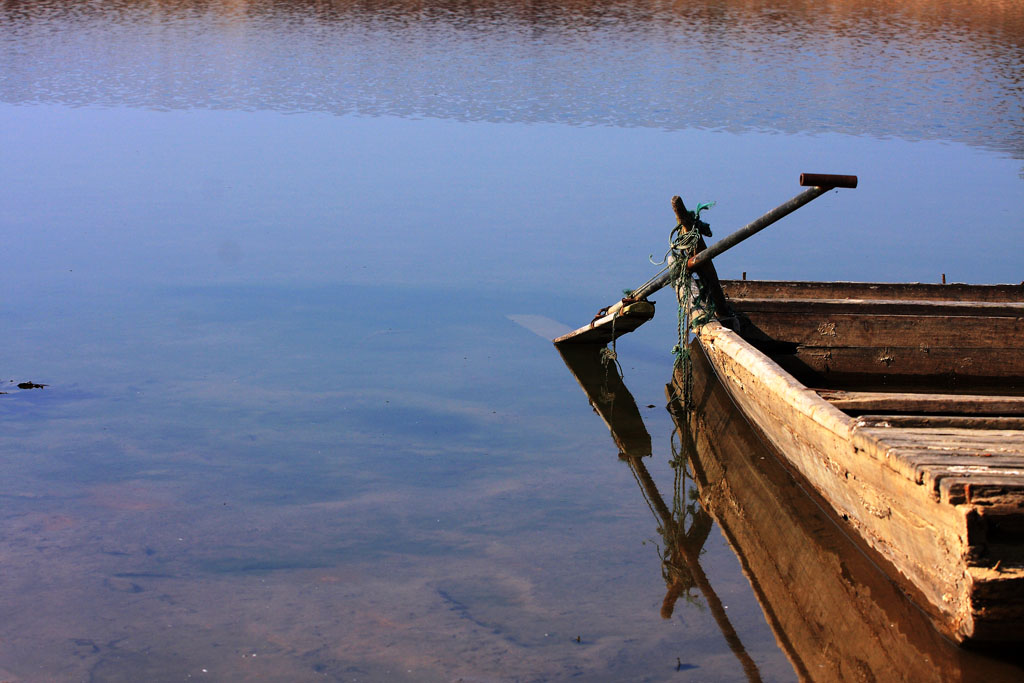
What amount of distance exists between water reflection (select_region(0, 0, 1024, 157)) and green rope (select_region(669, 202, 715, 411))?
25.6 ft

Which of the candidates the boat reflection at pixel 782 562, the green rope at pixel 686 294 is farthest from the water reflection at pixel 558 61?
the boat reflection at pixel 782 562

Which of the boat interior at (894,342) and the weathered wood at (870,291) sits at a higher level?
the weathered wood at (870,291)

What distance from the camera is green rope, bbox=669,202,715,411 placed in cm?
570

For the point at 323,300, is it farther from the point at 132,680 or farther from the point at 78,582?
the point at 132,680

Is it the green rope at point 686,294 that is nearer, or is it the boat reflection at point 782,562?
the boat reflection at point 782,562

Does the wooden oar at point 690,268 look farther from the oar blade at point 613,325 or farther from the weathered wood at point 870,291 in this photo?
the weathered wood at point 870,291

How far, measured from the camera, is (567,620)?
3768 millimetres

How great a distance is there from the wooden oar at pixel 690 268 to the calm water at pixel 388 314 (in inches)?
12.2

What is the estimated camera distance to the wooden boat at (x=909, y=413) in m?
3.21

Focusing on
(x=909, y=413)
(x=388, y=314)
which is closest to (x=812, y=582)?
(x=909, y=413)

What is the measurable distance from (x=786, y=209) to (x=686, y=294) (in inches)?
29.4

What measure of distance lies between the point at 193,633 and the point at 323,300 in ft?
12.5

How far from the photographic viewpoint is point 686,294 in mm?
5824

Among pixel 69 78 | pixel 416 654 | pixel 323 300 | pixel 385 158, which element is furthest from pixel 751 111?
pixel 416 654
